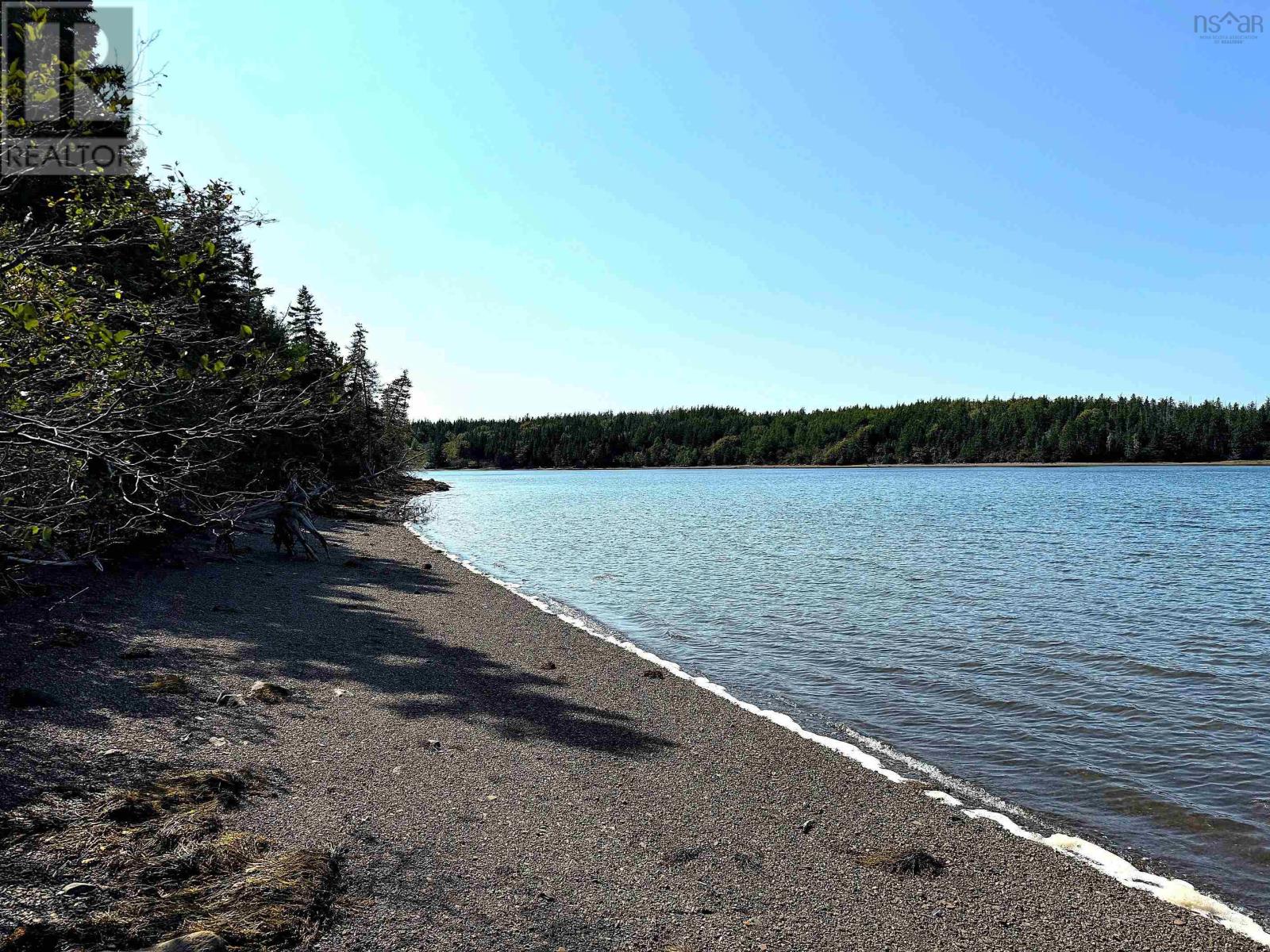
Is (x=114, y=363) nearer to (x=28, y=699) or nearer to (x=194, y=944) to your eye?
(x=194, y=944)

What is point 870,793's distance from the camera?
29.8 ft

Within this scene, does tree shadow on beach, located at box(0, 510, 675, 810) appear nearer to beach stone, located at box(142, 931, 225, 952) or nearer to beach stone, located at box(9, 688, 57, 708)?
beach stone, located at box(9, 688, 57, 708)

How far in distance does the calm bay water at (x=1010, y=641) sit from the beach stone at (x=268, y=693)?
750 cm

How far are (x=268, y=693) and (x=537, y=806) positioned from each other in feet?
15.6

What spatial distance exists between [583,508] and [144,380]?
63.0 metres

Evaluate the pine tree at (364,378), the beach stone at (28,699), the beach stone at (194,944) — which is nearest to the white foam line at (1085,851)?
the beach stone at (194,944)

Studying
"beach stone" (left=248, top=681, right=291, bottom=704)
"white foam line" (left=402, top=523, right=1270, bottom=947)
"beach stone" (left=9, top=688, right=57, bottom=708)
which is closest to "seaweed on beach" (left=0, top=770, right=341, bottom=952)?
"beach stone" (left=9, top=688, right=57, bottom=708)

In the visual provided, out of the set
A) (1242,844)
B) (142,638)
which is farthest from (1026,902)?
(142,638)

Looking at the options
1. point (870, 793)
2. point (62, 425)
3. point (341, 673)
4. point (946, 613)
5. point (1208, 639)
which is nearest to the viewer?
point (62, 425)

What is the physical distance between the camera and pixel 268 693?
10453 mm

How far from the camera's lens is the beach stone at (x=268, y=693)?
33.9 ft

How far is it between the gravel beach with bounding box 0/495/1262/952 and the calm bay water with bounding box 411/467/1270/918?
196 cm

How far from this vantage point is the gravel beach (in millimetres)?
5898

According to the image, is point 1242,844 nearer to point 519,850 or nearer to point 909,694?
point 909,694
